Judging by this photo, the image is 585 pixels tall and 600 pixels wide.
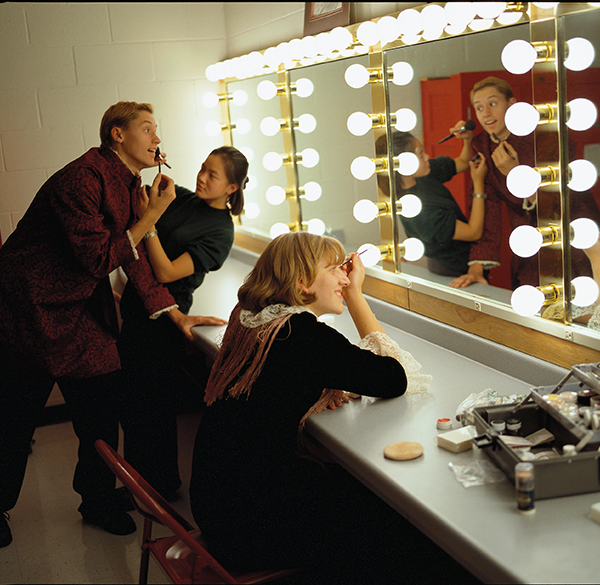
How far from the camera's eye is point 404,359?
1.47m

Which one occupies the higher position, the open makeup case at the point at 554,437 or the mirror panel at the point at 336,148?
the mirror panel at the point at 336,148

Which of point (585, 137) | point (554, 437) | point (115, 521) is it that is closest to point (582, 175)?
point (585, 137)

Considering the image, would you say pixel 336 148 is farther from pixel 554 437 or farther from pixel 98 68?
pixel 554 437

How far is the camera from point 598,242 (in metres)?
1.29

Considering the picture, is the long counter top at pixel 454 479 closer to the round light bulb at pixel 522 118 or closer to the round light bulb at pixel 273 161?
the round light bulb at pixel 522 118

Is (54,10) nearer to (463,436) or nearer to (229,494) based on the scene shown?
(229,494)

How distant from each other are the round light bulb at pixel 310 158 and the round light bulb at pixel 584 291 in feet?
3.97

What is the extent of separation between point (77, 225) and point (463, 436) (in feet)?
3.55

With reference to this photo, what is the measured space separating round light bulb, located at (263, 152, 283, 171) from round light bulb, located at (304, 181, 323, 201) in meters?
0.13

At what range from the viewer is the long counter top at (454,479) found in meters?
0.88

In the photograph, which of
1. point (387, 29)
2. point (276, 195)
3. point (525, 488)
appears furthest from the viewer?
point (276, 195)

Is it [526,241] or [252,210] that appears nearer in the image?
[526,241]

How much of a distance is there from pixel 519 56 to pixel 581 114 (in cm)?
17

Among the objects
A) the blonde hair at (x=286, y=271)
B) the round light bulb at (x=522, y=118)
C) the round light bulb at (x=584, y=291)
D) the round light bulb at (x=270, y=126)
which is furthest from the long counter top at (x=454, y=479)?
the round light bulb at (x=270, y=126)
